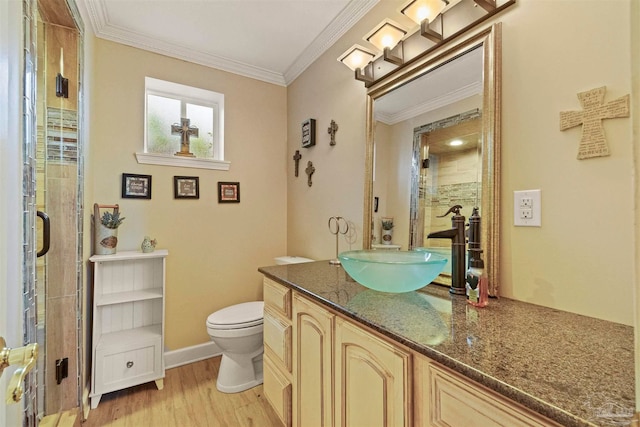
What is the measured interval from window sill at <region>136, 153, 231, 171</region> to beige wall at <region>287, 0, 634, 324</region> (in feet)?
6.87

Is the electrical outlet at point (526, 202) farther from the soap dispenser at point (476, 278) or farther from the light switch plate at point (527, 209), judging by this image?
the soap dispenser at point (476, 278)

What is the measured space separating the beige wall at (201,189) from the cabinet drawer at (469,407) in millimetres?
2135

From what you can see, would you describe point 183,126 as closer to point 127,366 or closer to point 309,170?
point 309,170

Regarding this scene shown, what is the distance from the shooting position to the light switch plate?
1018mm

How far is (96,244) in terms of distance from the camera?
77.7 inches

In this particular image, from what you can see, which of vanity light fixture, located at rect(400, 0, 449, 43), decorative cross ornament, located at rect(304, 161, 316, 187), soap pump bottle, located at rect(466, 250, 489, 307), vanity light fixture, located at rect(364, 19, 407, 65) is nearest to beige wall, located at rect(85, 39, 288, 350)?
decorative cross ornament, located at rect(304, 161, 316, 187)

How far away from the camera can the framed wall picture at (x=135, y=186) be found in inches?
85.0

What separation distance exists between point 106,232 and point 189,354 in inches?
45.3

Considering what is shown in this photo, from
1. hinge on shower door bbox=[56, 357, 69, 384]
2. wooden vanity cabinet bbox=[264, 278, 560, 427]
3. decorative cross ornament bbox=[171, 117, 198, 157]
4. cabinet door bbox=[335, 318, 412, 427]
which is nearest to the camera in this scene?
wooden vanity cabinet bbox=[264, 278, 560, 427]

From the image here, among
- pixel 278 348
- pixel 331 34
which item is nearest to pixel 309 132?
pixel 331 34

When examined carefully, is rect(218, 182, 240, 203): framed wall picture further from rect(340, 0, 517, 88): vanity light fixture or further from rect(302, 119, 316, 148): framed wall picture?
rect(340, 0, 517, 88): vanity light fixture

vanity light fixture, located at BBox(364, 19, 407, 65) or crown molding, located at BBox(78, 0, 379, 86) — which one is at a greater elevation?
crown molding, located at BBox(78, 0, 379, 86)

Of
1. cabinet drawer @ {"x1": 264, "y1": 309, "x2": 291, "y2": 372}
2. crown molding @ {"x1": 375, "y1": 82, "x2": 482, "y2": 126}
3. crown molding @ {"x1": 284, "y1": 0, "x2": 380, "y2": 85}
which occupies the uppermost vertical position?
crown molding @ {"x1": 284, "y1": 0, "x2": 380, "y2": 85}

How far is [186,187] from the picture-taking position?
2389mm
